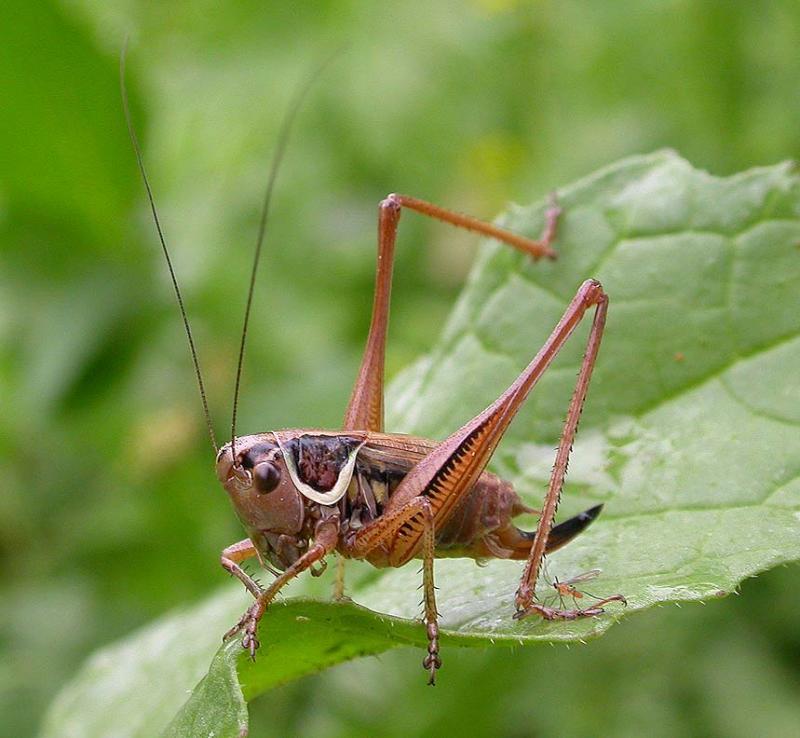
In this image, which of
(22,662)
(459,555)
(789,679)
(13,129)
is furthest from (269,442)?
(789,679)

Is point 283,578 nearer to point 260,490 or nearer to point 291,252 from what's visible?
point 260,490

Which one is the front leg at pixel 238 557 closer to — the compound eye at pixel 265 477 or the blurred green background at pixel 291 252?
the compound eye at pixel 265 477

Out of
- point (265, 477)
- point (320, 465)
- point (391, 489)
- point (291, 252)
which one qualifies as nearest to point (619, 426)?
point (391, 489)

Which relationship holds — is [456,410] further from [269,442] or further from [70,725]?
[70,725]

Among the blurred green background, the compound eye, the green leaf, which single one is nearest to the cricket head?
the compound eye

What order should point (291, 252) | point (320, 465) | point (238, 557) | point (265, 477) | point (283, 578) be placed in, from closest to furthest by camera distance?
1. point (283, 578)
2. point (265, 477)
3. point (320, 465)
4. point (238, 557)
5. point (291, 252)

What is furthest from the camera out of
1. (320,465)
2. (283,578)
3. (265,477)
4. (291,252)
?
(291,252)
